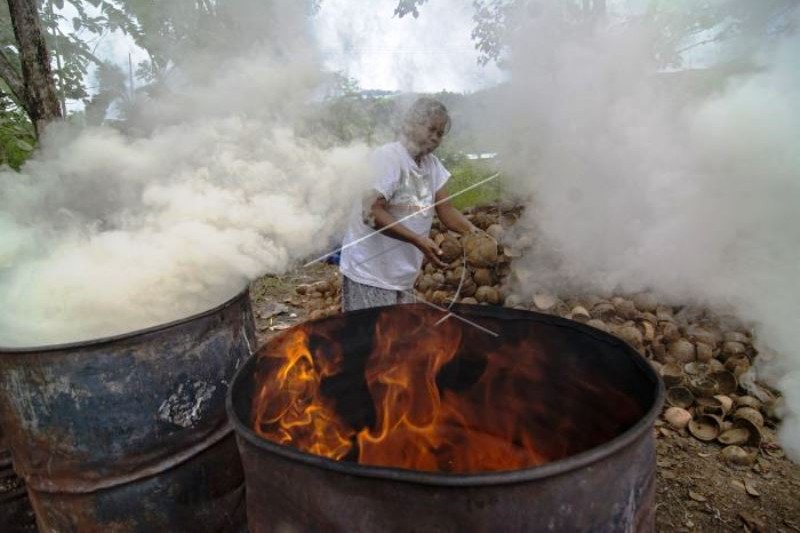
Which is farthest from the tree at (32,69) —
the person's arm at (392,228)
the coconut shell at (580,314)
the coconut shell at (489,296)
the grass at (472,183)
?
the coconut shell at (580,314)

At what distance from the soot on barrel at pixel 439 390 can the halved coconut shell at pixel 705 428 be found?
1.74 meters

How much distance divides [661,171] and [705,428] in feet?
7.40

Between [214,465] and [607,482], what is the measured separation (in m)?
1.87

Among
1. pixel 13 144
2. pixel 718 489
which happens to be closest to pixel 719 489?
pixel 718 489

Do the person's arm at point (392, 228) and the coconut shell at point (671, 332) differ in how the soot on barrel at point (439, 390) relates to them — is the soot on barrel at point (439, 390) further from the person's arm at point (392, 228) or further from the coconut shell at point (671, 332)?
the coconut shell at point (671, 332)

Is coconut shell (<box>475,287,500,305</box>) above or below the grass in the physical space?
below

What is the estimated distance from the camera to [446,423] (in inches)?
103

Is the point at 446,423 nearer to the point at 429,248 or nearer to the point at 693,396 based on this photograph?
the point at 429,248

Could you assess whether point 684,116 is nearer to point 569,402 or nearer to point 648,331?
point 648,331

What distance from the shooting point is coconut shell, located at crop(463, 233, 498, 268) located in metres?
4.98

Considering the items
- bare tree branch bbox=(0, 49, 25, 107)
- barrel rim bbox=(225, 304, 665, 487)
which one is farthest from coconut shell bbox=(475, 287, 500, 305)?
bare tree branch bbox=(0, 49, 25, 107)

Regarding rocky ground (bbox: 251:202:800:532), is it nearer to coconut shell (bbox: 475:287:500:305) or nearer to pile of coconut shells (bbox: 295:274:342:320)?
coconut shell (bbox: 475:287:500:305)

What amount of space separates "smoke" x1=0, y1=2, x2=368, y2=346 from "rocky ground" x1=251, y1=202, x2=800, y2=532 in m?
1.15

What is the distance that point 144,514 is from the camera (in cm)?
226
